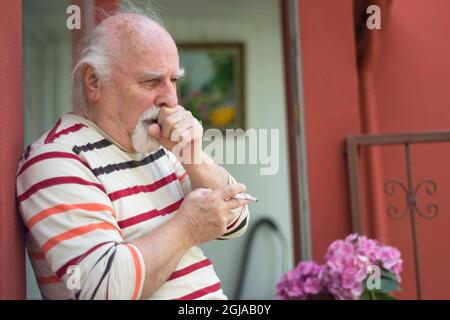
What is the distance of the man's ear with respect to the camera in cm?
154

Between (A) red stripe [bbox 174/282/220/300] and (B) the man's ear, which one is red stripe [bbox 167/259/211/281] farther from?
(B) the man's ear

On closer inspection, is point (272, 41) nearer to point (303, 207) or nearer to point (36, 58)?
point (36, 58)

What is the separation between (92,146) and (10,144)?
222 mm

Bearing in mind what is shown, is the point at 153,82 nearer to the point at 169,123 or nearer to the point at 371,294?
the point at 169,123

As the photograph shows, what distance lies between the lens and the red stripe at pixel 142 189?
1.40 m

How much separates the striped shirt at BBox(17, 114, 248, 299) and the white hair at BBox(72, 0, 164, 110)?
0.10m

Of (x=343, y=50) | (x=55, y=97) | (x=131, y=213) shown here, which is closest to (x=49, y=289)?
(x=131, y=213)

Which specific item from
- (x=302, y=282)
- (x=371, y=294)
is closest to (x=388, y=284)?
(x=371, y=294)

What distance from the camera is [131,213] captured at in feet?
4.63

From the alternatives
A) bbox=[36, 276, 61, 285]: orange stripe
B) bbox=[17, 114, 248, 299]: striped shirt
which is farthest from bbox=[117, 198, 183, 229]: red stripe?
bbox=[36, 276, 61, 285]: orange stripe

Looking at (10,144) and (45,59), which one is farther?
(45,59)

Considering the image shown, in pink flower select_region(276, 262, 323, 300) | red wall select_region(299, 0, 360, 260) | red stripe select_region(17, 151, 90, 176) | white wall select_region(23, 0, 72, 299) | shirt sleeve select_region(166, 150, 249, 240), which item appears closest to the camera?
red stripe select_region(17, 151, 90, 176)

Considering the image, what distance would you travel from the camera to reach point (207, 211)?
141cm

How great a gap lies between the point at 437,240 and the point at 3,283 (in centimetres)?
301
